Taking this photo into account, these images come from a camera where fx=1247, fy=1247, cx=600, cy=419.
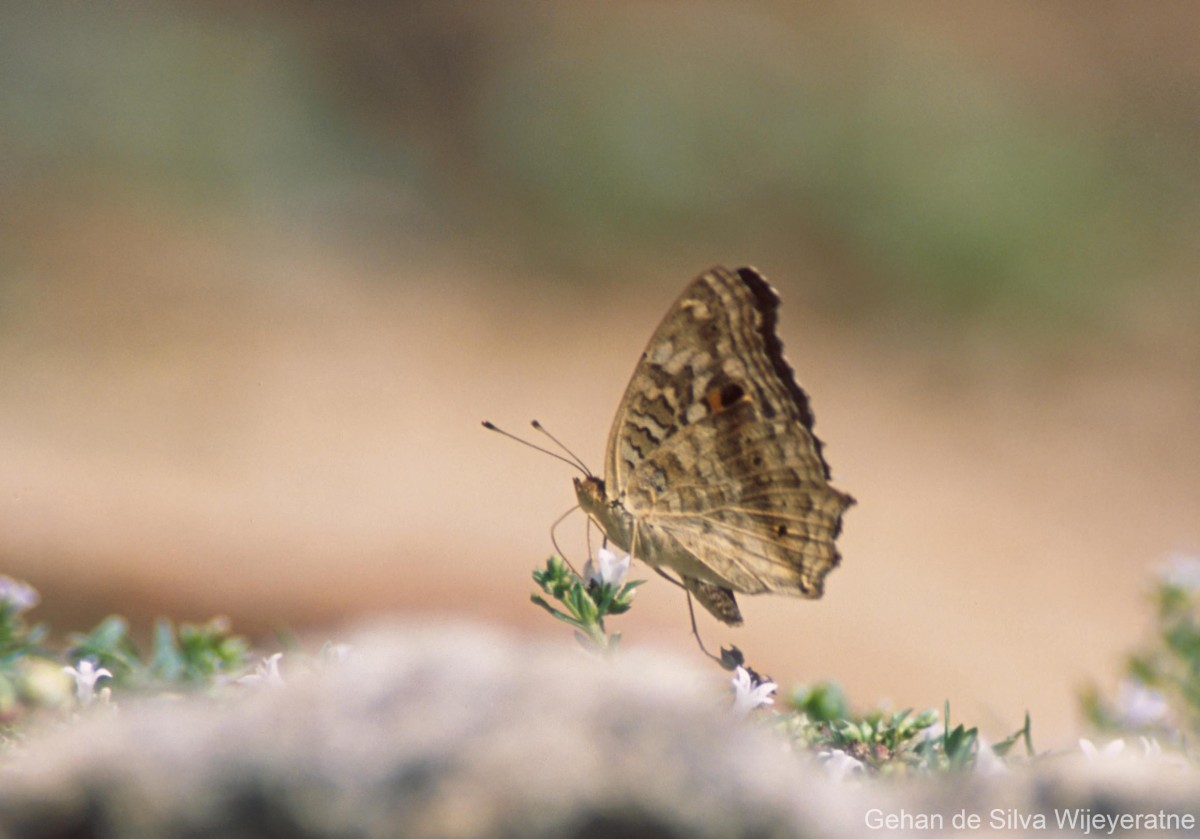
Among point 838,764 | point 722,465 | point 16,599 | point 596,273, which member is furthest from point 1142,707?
point 596,273

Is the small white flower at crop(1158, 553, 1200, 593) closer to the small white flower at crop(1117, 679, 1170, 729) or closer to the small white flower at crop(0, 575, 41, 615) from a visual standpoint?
the small white flower at crop(1117, 679, 1170, 729)

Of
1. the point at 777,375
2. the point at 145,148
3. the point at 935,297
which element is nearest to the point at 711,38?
the point at 935,297

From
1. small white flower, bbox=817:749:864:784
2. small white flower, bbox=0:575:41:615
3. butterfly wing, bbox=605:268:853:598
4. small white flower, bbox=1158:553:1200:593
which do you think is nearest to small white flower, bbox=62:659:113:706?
small white flower, bbox=0:575:41:615

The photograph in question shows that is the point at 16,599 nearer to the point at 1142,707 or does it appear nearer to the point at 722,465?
the point at 722,465

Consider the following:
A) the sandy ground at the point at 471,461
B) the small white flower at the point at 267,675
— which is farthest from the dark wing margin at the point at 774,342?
the sandy ground at the point at 471,461

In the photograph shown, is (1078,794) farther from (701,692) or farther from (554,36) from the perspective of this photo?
(554,36)
